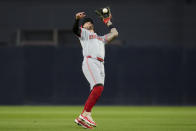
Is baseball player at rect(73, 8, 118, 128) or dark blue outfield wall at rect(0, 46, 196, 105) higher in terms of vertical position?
baseball player at rect(73, 8, 118, 128)

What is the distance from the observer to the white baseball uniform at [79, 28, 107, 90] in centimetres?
941

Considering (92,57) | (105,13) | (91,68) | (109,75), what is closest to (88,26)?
(105,13)

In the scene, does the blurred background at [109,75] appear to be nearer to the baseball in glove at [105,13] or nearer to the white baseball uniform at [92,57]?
the baseball in glove at [105,13]

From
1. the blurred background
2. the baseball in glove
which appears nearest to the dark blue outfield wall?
the blurred background

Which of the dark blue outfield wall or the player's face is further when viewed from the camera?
the dark blue outfield wall

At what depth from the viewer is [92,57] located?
9453 mm

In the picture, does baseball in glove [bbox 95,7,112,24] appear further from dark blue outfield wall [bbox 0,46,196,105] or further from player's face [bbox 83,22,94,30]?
dark blue outfield wall [bbox 0,46,196,105]

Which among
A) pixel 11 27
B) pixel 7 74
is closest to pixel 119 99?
pixel 7 74

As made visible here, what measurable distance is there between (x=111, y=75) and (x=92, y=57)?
8.22m

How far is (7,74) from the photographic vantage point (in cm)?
1773

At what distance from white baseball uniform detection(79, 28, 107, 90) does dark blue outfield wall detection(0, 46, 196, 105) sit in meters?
8.12

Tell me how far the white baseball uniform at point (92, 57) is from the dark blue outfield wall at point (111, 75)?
26.6 feet

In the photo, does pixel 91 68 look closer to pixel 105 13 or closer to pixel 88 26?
pixel 88 26

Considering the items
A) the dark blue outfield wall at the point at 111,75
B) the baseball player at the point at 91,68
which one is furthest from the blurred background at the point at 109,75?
the baseball player at the point at 91,68
